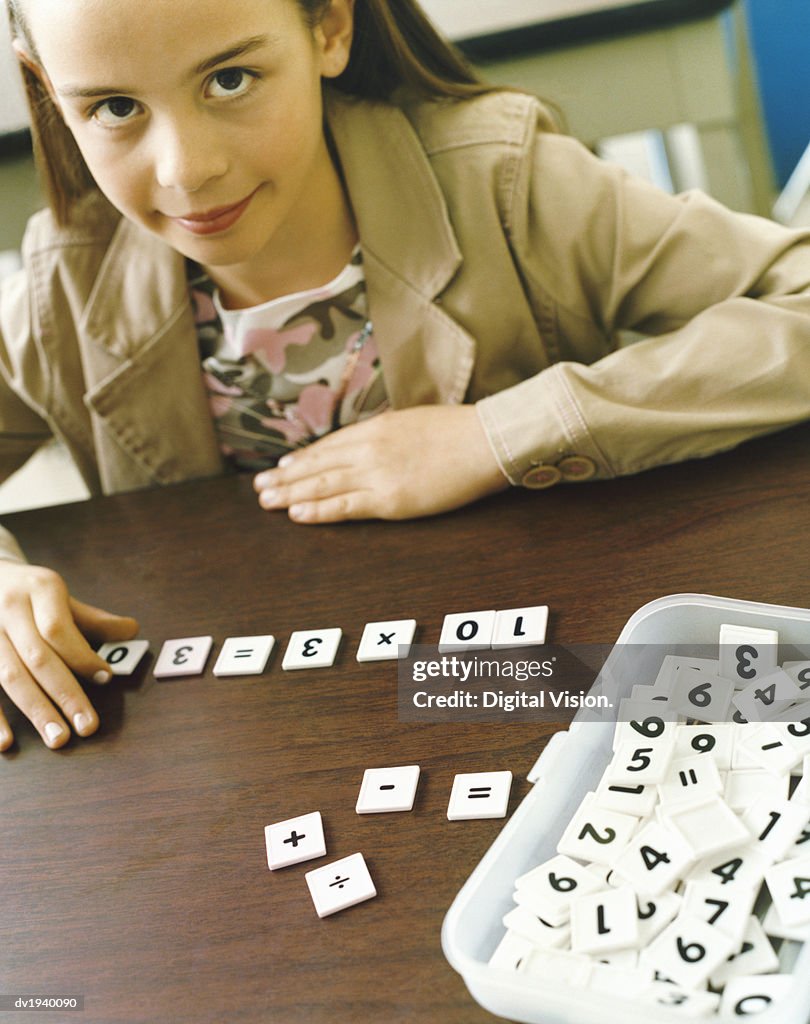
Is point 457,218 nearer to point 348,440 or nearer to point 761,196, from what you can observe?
point 348,440

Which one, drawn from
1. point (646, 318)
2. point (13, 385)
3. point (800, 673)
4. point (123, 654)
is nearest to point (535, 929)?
point (800, 673)

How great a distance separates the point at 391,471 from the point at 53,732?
0.37 metres

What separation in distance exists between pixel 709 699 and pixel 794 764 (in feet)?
0.25

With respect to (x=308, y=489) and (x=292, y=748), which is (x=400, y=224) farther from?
(x=292, y=748)

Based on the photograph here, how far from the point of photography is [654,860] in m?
0.54

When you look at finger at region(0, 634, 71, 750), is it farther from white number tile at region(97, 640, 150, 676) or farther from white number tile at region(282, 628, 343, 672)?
white number tile at region(282, 628, 343, 672)

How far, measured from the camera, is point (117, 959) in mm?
584

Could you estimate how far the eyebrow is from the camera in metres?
0.81

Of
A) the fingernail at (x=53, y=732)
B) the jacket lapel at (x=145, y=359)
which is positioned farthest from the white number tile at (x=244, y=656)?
the jacket lapel at (x=145, y=359)

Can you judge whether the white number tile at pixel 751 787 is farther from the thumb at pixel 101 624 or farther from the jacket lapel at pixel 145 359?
the jacket lapel at pixel 145 359

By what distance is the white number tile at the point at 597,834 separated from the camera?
1.79 feet

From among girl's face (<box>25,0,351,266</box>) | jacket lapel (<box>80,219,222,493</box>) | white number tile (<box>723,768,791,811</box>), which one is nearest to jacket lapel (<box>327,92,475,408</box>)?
girl's face (<box>25,0,351,266</box>)

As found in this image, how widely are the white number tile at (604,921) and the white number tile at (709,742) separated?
4.2 inches

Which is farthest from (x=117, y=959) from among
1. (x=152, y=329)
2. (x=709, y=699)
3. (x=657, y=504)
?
(x=152, y=329)
